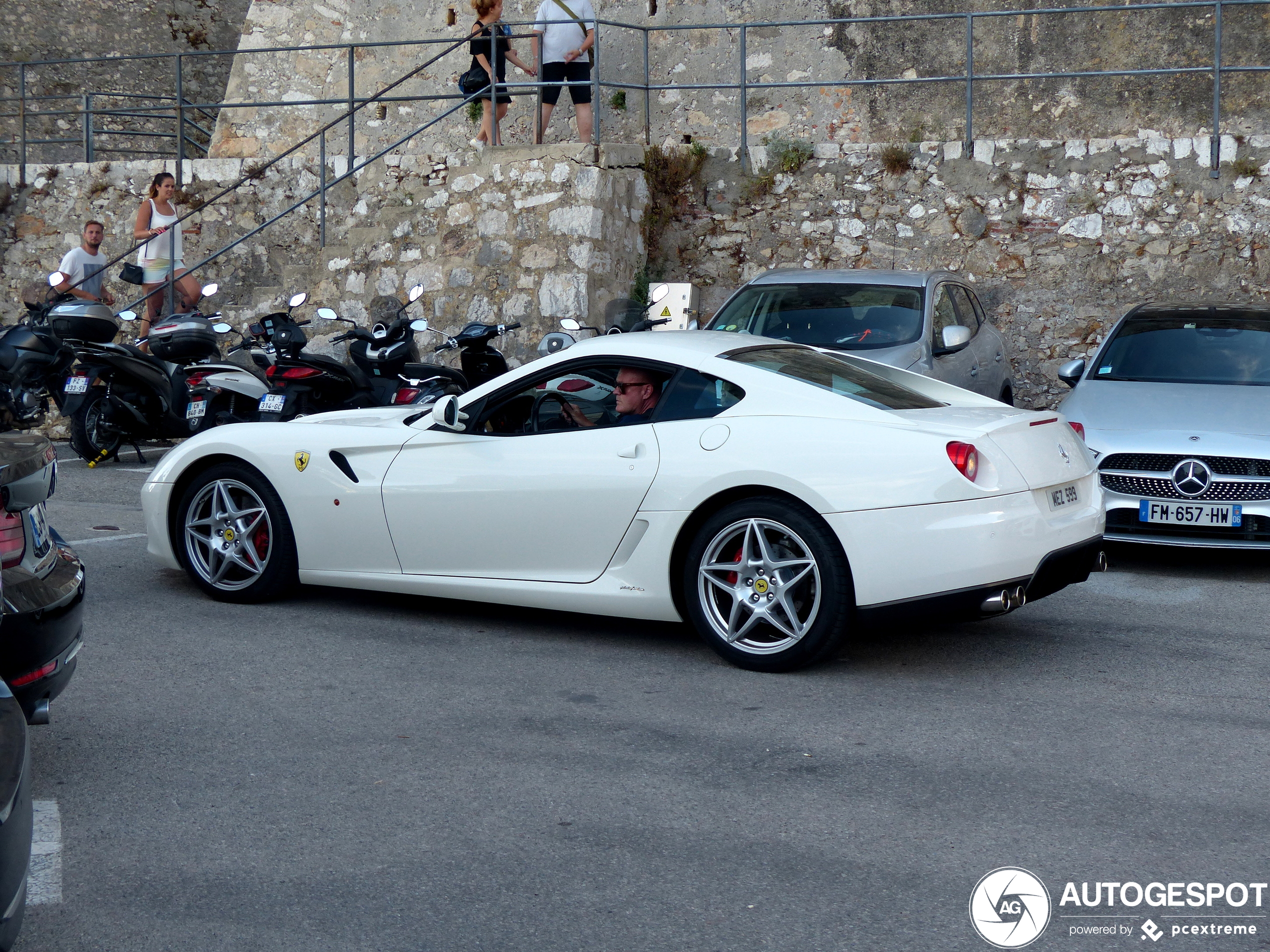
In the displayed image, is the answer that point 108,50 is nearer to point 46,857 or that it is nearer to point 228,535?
point 228,535

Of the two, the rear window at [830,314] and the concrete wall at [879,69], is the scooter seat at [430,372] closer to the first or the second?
the rear window at [830,314]

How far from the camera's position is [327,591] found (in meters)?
6.99

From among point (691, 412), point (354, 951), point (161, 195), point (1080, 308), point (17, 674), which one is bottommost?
point (354, 951)

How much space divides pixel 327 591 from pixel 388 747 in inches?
101

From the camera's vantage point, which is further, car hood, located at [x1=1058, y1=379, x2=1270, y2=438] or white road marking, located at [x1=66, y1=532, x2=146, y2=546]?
white road marking, located at [x1=66, y1=532, x2=146, y2=546]

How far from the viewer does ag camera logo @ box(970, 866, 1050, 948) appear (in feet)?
10.5

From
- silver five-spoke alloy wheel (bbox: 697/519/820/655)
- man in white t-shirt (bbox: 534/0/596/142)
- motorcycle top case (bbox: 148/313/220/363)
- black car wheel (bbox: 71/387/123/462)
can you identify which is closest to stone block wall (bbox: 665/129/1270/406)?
man in white t-shirt (bbox: 534/0/596/142)

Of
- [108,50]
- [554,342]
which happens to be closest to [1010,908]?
[554,342]

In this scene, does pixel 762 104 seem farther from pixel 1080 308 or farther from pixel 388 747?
pixel 388 747

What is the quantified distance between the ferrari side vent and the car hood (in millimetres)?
4252

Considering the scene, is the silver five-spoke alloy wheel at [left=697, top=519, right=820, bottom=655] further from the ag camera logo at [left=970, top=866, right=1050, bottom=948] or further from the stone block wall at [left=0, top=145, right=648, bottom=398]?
the stone block wall at [left=0, top=145, right=648, bottom=398]

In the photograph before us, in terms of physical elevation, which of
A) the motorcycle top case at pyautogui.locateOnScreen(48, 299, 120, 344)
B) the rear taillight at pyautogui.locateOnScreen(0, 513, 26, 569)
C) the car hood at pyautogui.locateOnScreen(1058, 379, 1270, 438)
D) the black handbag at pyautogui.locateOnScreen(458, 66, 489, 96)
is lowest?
the rear taillight at pyautogui.locateOnScreen(0, 513, 26, 569)

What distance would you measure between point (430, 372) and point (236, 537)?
475 centimetres

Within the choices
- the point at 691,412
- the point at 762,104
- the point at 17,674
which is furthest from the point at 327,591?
the point at 762,104
